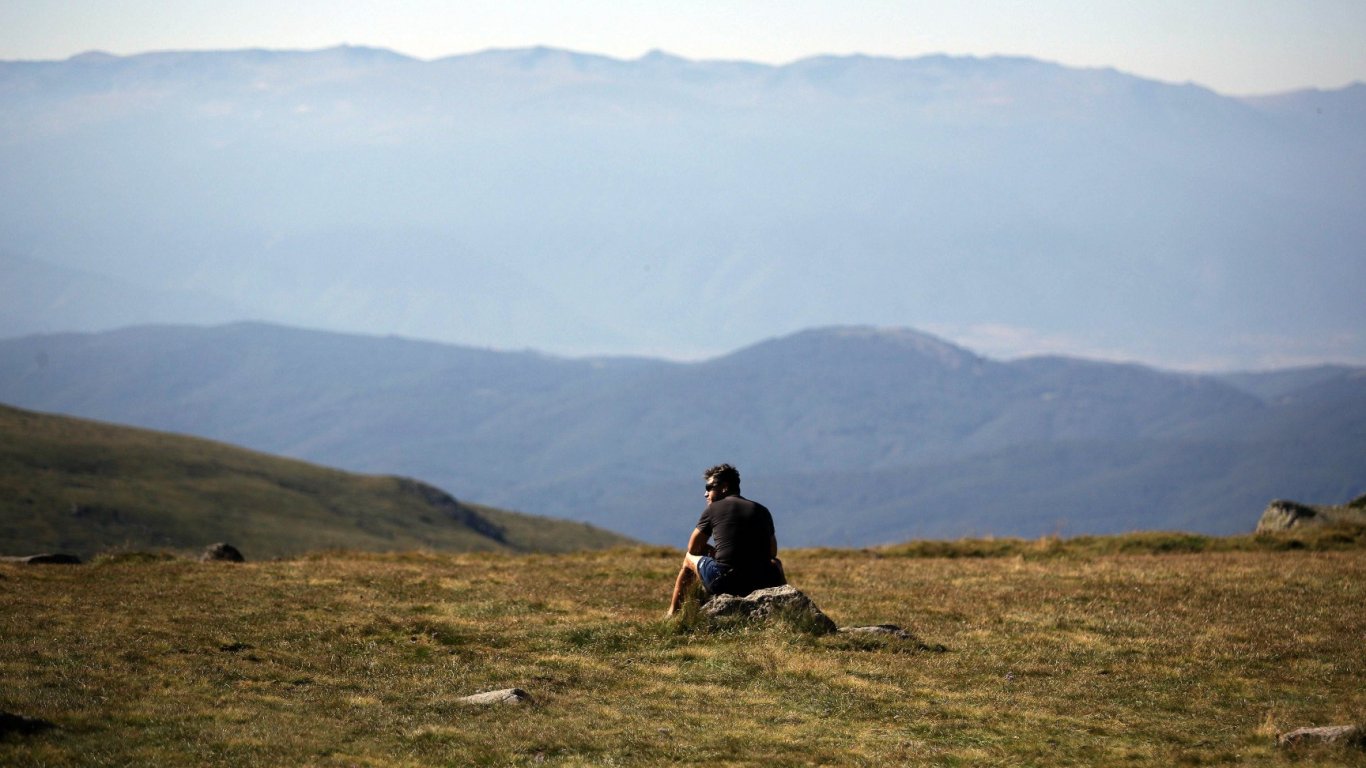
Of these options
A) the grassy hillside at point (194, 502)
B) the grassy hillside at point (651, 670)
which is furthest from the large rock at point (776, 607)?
the grassy hillside at point (194, 502)

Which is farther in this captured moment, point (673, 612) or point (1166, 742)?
point (673, 612)

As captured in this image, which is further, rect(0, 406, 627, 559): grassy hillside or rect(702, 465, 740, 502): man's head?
rect(0, 406, 627, 559): grassy hillside

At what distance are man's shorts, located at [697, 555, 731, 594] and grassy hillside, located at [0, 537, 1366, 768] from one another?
0.97 m

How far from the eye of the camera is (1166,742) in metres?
15.8

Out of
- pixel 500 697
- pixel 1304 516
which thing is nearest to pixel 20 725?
pixel 500 697

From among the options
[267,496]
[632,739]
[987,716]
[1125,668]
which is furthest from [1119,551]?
[267,496]

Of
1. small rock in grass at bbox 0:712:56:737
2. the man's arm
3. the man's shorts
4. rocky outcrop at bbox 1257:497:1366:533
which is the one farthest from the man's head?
rocky outcrop at bbox 1257:497:1366:533

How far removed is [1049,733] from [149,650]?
1230cm

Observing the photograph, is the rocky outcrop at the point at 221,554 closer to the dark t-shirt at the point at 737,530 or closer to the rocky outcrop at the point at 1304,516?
the dark t-shirt at the point at 737,530

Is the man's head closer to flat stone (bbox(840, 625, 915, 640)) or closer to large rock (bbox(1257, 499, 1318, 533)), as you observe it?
flat stone (bbox(840, 625, 915, 640))

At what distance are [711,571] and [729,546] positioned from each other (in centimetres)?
53

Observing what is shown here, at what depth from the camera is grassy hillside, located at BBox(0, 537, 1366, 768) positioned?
15.4 meters

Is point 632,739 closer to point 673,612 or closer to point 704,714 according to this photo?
point 704,714

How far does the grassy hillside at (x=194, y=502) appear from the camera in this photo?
9938 cm
